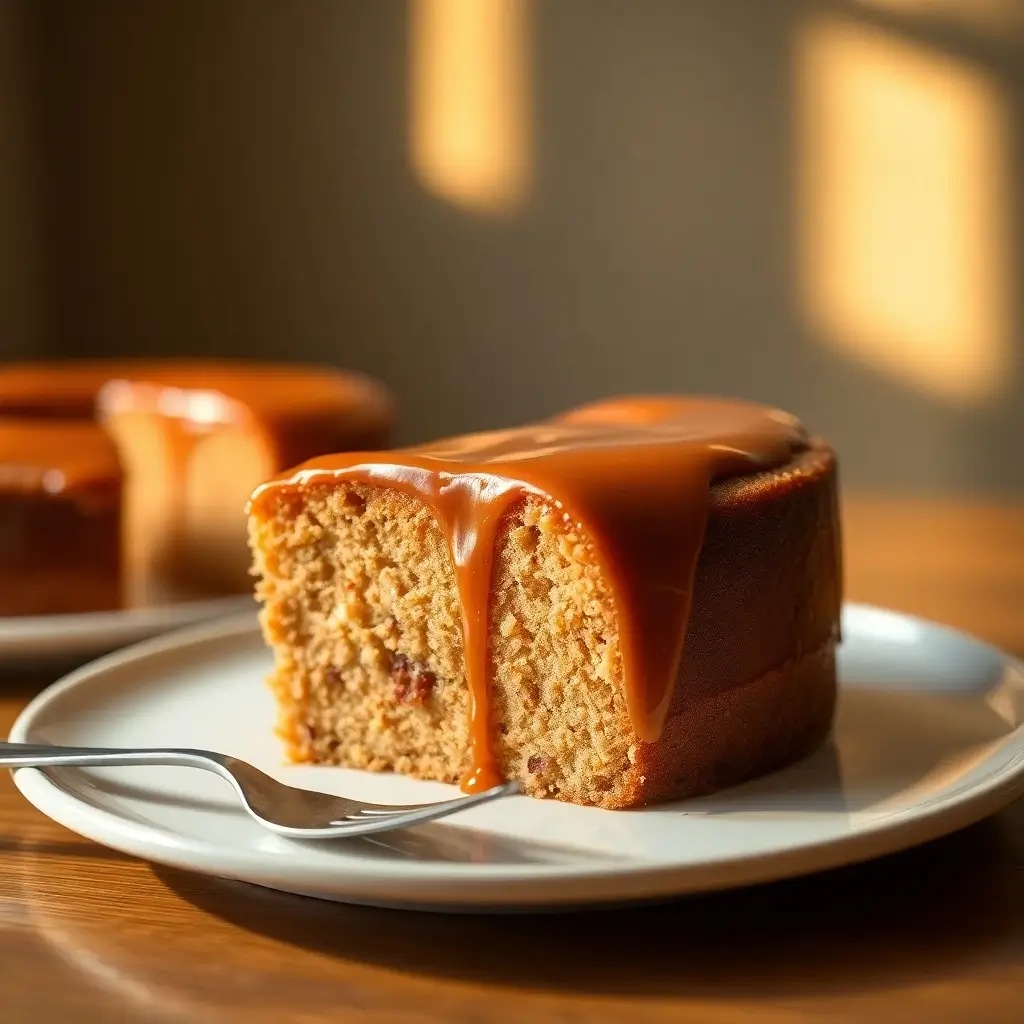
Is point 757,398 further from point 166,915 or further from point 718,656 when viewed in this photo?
point 166,915

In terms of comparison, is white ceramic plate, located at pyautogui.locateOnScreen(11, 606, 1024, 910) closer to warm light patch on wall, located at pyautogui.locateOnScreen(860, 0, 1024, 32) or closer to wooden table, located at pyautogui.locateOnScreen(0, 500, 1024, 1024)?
wooden table, located at pyautogui.locateOnScreen(0, 500, 1024, 1024)

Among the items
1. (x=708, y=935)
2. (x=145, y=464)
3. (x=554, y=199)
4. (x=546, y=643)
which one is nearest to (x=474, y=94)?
(x=554, y=199)

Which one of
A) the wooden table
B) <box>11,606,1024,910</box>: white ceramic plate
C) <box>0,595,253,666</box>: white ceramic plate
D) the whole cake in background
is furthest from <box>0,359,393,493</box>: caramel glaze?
the wooden table

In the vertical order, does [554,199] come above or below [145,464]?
above

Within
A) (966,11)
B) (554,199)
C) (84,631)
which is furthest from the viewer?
(554,199)

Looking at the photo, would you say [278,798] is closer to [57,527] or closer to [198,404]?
[57,527]

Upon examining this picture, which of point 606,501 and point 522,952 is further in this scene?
point 606,501
